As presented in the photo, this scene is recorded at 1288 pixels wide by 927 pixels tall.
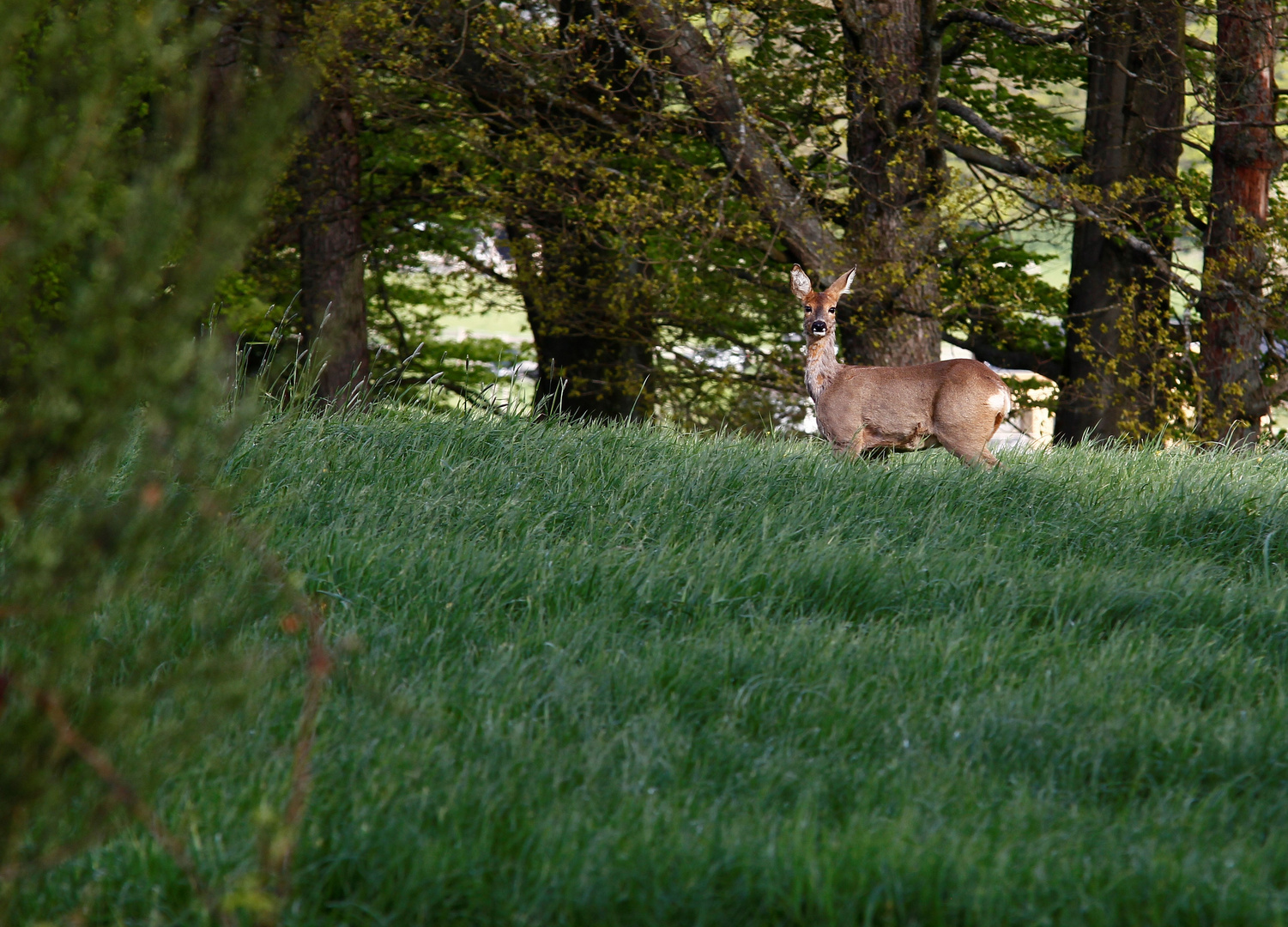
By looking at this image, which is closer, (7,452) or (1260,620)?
(7,452)

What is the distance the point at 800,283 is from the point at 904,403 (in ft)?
4.13

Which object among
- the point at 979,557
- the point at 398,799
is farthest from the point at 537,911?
the point at 979,557

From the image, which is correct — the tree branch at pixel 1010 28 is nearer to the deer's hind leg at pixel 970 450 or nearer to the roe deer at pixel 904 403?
the roe deer at pixel 904 403

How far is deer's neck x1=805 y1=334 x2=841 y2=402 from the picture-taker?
25.7 feet

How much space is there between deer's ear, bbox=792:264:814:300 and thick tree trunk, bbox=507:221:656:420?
12.7ft

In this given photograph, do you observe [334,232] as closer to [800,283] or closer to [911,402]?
[800,283]

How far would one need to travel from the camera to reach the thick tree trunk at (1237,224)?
12.1 m

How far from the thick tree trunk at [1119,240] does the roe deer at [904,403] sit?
5.19 meters

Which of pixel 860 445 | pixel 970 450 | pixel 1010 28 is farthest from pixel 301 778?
pixel 1010 28

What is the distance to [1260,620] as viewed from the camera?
4.47 metres

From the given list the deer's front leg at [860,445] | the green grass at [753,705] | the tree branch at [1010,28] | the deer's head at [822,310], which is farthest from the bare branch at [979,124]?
the green grass at [753,705]

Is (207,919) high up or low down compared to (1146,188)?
down

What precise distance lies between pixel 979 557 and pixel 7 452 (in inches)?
147

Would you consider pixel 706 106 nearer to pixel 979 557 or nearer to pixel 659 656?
pixel 979 557
